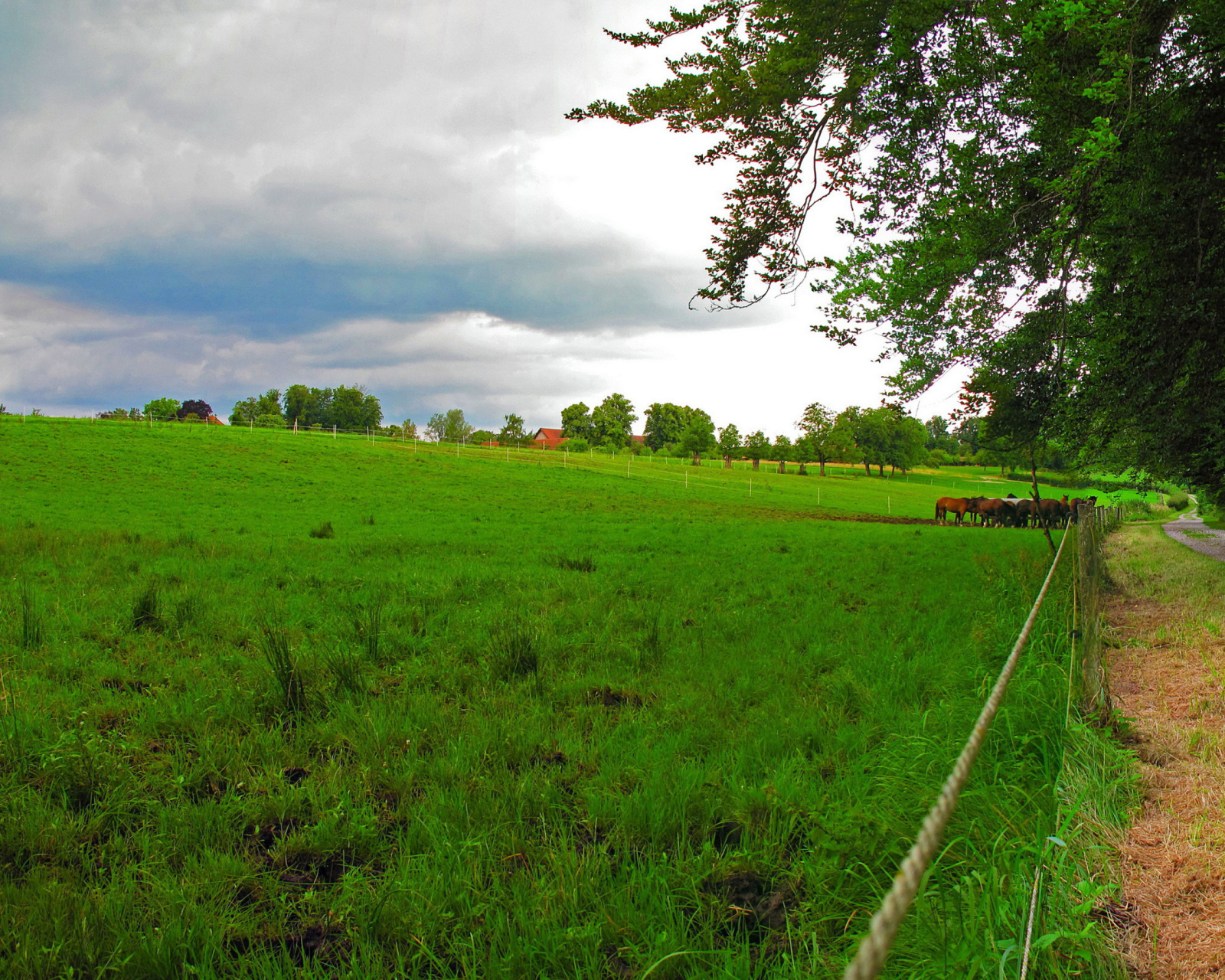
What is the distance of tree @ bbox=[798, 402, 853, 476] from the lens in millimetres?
104750

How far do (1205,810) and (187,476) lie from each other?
39605 millimetres

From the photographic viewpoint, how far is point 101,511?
2152cm

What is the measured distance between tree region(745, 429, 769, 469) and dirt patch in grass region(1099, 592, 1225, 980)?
108402 mm

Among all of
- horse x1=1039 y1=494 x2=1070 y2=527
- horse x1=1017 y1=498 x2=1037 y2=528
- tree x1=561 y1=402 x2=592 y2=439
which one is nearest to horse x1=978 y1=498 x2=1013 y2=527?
horse x1=1017 y1=498 x2=1037 y2=528

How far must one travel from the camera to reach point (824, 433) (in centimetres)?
10600

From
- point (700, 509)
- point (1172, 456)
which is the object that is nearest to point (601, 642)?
point (1172, 456)

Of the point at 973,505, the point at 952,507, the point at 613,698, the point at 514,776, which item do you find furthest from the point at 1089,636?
the point at 952,507

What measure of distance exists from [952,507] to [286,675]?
147 ft

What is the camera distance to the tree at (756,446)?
378ft

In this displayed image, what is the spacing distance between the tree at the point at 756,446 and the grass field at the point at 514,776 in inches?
4190

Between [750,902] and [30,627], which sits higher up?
[30,627]

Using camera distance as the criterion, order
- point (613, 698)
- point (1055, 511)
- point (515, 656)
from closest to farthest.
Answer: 1. point (613, 698)
2. point (515, 656)
3. point (1055, 511)

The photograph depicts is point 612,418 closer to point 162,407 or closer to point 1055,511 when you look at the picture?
point 162,407

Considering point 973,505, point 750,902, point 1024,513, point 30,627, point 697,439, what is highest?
point 697,439
